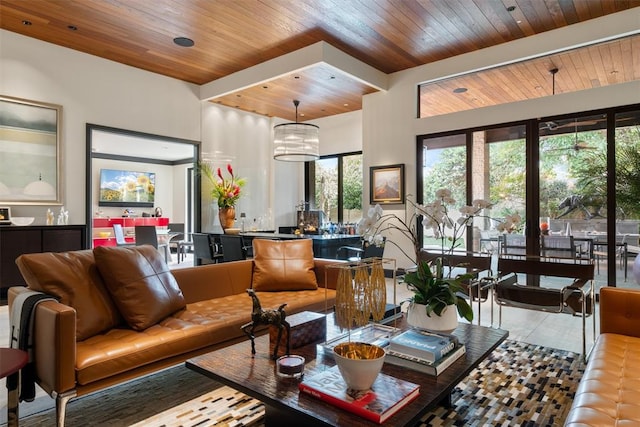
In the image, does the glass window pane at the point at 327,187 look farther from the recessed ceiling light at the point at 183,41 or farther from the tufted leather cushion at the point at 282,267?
the tufted leather cushion at the point at 282,267

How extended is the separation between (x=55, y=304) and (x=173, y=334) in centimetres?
61

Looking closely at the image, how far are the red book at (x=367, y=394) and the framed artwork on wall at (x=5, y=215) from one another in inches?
203

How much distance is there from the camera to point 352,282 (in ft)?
5.46

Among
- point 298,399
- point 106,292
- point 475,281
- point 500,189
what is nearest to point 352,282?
point 298,399

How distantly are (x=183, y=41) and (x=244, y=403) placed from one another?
4.89 metres

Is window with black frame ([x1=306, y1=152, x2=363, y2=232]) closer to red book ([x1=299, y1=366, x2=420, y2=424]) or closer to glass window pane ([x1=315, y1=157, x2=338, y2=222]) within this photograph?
glass window pane ([x1=315, y1=157, x2=338, y2=222])

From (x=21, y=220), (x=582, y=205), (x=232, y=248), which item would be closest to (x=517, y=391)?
(x=582, y=205)

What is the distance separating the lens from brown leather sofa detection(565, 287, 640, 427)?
1330 millimetres

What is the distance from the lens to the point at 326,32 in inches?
196

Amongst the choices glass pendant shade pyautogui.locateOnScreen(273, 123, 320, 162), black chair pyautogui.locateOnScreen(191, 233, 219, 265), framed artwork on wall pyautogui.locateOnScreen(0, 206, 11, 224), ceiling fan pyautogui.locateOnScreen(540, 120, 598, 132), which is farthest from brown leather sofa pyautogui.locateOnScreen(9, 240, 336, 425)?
ceiling fan pyautogui.locateOnScreen(540, 120, 598, 132)

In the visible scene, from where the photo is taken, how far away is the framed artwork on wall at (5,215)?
4.78 meters

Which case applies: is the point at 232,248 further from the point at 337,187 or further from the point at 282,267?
the point at 337,187

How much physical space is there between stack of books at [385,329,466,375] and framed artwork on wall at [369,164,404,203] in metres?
4.73

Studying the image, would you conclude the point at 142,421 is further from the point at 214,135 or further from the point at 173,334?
the point at 214,135
